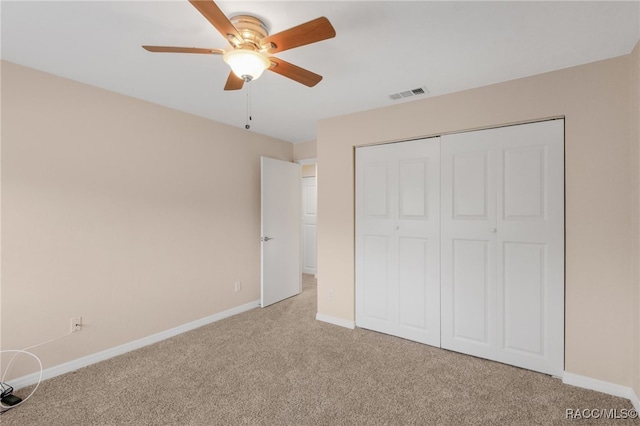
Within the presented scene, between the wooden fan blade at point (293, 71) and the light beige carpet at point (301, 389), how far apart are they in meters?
2.10

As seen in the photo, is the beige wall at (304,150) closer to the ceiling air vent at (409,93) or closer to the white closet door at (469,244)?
the ceiling air vent at (409,93)

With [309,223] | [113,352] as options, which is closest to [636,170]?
[113,352]

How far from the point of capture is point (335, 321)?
3312mm

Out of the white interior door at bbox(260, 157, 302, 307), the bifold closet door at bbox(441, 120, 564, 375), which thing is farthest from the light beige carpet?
the white interior door at bbox(260, 157, 302, 307)

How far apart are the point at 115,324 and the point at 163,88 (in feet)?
7.05

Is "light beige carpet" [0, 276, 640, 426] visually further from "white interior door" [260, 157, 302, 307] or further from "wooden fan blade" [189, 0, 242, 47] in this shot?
"wooden fan blade" [189, 0, 242, 47]

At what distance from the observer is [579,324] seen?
2133mm

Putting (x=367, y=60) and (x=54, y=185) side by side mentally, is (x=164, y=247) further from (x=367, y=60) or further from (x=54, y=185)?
(x=367, y=60)

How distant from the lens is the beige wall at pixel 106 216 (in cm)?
215

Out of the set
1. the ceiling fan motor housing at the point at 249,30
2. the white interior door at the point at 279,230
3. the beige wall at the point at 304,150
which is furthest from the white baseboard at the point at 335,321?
the ceiling fan motor housing at the point at 249,30

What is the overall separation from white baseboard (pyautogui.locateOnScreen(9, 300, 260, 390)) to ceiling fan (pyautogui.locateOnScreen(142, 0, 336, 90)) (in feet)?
8.26

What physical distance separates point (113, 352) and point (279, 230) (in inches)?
87.1

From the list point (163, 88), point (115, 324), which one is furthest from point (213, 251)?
point (163, 88)

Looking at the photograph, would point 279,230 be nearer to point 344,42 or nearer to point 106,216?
point 106,216
